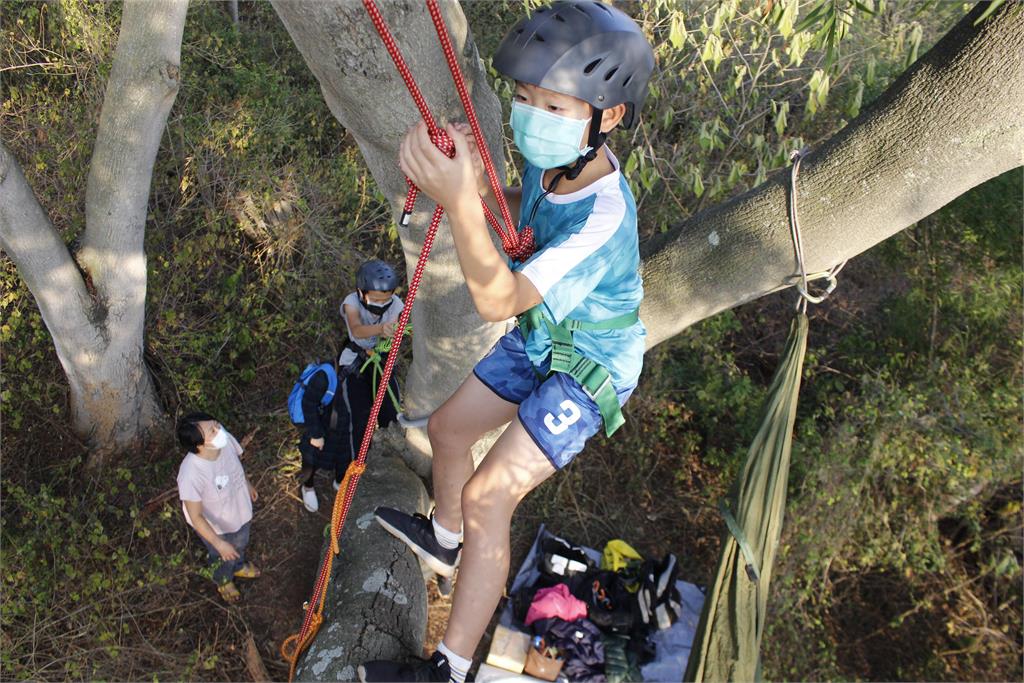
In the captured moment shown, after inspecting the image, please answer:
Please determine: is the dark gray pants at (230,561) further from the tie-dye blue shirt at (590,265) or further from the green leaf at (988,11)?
the green leaf at (988,11)

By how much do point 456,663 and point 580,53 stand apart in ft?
6.07

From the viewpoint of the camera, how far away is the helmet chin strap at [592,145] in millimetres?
2080

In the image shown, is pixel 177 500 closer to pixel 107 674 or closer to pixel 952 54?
pixel 107 674

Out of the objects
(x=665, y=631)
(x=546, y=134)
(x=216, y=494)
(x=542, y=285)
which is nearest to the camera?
(x=542, y=285)

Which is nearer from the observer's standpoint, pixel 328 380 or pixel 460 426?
pixel 460 426

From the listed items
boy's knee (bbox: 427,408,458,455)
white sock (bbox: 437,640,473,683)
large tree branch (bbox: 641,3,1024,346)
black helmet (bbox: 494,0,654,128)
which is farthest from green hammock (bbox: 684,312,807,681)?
black helmet (bbox: 494,0,654,128)

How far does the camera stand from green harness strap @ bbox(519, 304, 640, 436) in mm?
2340

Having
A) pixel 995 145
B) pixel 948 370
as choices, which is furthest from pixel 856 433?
pixel 995 145

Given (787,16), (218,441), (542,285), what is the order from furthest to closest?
(218,441), (787,16), (542,285)

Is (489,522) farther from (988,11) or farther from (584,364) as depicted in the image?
(988,11)

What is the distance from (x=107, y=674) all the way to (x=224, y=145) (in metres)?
3.41

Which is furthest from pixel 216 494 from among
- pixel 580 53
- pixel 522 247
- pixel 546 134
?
pixel 580 53

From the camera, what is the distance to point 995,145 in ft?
7.41

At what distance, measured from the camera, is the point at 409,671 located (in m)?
2.56
